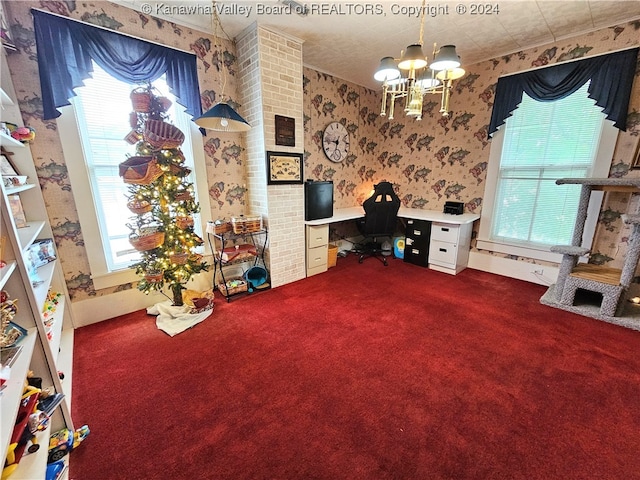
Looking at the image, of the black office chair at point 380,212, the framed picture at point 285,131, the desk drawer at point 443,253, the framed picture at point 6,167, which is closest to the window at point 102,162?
the framed picture at point 6,167

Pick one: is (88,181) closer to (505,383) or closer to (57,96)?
(57,96)

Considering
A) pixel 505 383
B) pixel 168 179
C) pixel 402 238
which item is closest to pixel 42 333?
pixel 168 179

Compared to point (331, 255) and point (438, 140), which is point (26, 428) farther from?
point (438, 140)

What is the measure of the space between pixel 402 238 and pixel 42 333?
3.94 metres

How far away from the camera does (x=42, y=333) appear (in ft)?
4.00

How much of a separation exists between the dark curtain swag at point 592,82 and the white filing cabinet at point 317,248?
2.64 metres

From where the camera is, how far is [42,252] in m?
2.01

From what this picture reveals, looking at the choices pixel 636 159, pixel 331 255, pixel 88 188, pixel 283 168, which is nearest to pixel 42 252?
pixel 88 188

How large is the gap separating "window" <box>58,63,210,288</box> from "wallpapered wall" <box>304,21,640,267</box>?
2.14 meters

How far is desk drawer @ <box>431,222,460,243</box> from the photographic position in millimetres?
3404

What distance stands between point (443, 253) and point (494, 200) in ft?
3.02

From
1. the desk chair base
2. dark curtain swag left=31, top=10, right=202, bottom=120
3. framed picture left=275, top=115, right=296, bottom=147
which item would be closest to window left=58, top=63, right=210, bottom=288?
dark curtain swag left=31, top=10, right=202, bottom=120

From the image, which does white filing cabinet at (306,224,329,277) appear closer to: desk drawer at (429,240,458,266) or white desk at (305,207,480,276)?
white desk at (305,207,480,276)

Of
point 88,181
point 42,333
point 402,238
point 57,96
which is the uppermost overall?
point 57,96
